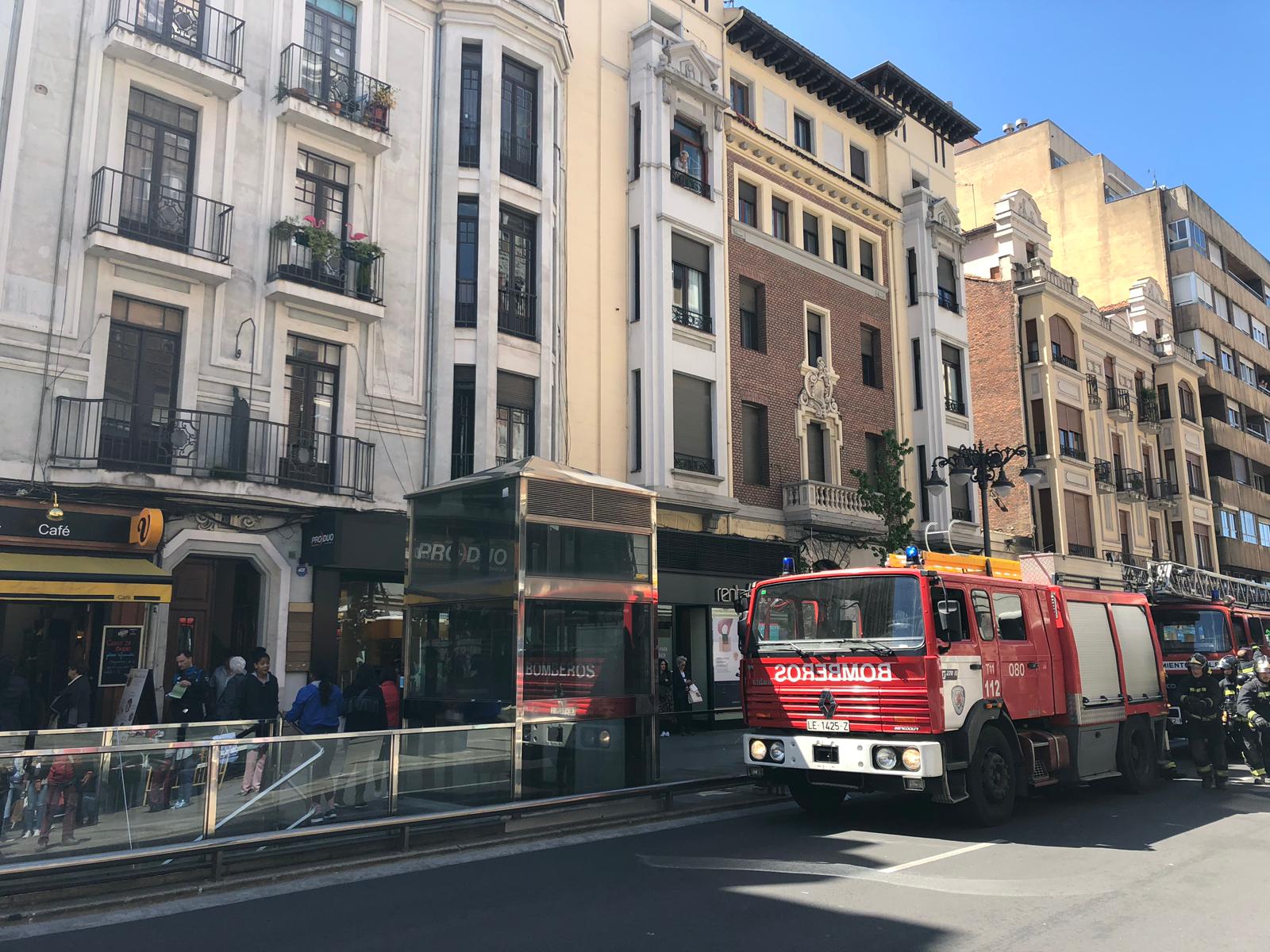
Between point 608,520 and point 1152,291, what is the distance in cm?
4172

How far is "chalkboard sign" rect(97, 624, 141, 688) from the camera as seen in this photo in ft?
47.5

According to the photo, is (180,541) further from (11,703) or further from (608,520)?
(608,520)

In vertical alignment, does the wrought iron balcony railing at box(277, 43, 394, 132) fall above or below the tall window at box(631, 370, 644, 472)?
above

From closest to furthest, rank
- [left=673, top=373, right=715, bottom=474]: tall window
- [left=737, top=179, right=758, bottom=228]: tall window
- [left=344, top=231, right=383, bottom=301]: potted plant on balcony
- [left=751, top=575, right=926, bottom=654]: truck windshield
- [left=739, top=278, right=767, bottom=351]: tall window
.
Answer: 1. [left=751, top=575, right=926, bottom=654]: truck windshield
2. [left=344, top=231, right=383, bottom=301]: potted plant on balcony
3. [left=673, top=373, right=715, bottom=474]: tall window
4. [left=739, top=278, right=767, bottom=351]: tall window
5. [left=737, top=179, right=758, bottom=228]: tall window

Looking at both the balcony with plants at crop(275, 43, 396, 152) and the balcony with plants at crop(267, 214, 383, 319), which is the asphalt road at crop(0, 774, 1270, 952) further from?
the balcony with plants at crop(275, 43, 396, 152)

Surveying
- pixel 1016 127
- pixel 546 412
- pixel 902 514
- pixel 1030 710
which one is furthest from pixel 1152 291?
pixel 1030 710

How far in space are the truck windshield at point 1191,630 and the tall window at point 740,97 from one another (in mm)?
16555

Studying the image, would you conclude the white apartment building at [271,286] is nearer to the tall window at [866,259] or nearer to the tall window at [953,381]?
the tall window at [866,259]

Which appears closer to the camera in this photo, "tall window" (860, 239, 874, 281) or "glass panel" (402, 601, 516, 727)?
"glass panel" (402, 601, 516, 727)

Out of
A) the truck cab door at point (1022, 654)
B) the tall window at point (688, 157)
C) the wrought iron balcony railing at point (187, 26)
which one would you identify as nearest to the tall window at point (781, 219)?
the tall window at point (688, 157)

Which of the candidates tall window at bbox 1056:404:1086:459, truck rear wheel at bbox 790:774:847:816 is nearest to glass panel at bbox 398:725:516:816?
truck rear wheel at bbox 790:774:847:816

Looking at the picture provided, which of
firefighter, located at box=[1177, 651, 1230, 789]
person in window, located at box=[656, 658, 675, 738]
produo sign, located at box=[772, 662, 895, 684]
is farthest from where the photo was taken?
person in window, located at box=[656, 658, 675, 738]

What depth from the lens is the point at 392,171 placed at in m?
19.1

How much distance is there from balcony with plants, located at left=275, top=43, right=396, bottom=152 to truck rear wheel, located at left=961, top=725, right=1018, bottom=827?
14.8 metres
